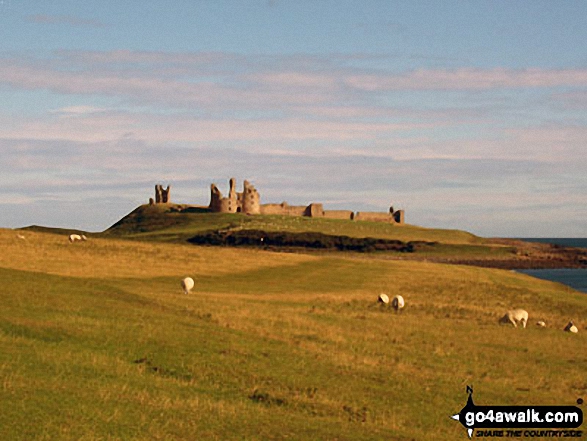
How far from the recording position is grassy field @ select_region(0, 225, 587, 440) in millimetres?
16625

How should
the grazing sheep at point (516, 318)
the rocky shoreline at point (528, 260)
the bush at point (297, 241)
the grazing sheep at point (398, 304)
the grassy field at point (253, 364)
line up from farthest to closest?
the bush at point (297, 241) → the rocky shoreline at point (528, 260) → the grazing sheep at point (398, 304) → the grazing sheep at point (516, 318) → the grassy field at point (253, 364)

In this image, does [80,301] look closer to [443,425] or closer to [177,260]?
[443,425]

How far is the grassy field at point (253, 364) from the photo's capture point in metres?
16.6

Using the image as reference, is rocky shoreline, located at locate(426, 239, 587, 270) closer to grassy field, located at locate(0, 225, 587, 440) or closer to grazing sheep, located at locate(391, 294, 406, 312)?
grazing sheep, located at locate(391, 294, 406, 312)

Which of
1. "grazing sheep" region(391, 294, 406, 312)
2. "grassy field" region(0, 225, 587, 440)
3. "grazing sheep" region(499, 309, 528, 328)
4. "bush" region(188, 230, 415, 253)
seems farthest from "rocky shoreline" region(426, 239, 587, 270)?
"grassy field" region(0, 225, 587, 440)

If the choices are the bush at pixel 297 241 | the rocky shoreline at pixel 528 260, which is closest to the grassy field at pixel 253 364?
the rocky shoreline at pixel 528 260

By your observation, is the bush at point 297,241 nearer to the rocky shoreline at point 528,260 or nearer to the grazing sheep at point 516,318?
the rocky shoreline at point 528,260

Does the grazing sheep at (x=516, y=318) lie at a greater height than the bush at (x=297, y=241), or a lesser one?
lesser

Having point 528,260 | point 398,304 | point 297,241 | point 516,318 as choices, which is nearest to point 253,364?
point 516,318

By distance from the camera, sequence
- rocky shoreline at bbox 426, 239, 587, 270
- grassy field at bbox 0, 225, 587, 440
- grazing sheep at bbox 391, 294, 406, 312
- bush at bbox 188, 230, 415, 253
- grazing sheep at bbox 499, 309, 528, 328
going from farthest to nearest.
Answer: bush at bbox 188, 230, 415, 253 → rocky shoreline at bbox 426, 239, 587, 270 → grazing sheep at bbox 391, 294, 406, 312 → grazing sheep at bbox 499, 309, 528, 328 → grassy field at bbox 0, 225, 587, 440

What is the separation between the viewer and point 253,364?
74.8 feet

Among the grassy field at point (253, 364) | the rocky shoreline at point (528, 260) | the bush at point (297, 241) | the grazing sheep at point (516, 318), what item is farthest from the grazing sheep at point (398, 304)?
the bush at point (297, 241)

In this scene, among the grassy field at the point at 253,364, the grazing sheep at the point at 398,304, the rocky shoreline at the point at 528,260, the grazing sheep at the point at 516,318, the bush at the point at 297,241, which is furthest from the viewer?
the bush at the point at 297,241

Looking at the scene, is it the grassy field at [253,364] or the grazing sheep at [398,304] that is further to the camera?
the grazing sheep at [398,304]
